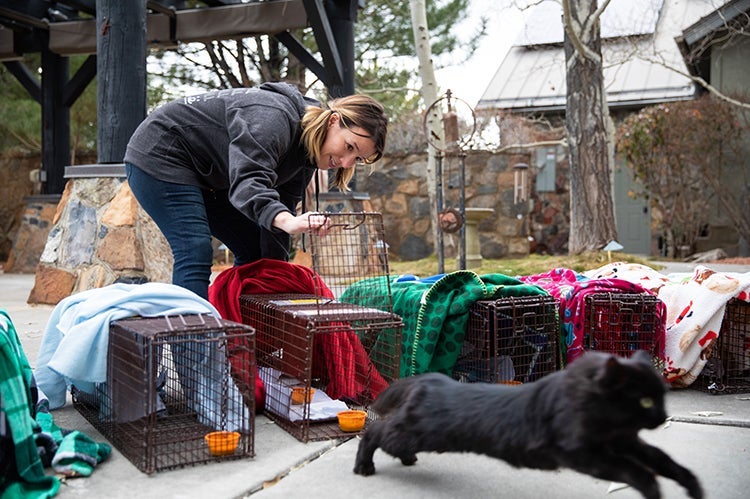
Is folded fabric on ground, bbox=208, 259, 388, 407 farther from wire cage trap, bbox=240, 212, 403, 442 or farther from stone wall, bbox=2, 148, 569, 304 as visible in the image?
stone wall, bbox=2, 148, 569, 304

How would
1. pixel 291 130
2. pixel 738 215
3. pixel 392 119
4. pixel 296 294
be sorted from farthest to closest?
pixel 392 119, pixel 738 215, pixel 296 294, pixel 291 130

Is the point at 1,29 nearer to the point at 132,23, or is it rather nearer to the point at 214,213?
the point at 132,23

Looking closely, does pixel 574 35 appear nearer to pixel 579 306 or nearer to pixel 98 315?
pixel 579 306

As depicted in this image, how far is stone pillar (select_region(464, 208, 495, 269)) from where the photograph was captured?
7.74 meters

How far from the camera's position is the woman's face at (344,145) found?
2.57 m

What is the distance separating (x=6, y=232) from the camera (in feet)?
34.2

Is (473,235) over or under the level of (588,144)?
under

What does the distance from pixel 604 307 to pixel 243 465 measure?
5.13ft

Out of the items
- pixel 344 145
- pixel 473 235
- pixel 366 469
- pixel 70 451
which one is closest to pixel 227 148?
pixel 344 145

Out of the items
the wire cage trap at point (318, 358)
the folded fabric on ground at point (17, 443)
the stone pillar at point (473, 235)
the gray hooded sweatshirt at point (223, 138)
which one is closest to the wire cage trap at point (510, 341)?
the wire cage trap at point (318, 358)

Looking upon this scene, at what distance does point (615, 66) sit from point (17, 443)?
47.3 feet

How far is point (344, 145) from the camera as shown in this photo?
259cm

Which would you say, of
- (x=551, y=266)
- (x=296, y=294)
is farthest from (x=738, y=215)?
(x=296, y=294)

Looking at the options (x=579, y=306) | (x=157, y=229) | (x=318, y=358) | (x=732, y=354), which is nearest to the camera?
(x=318, y=358)
